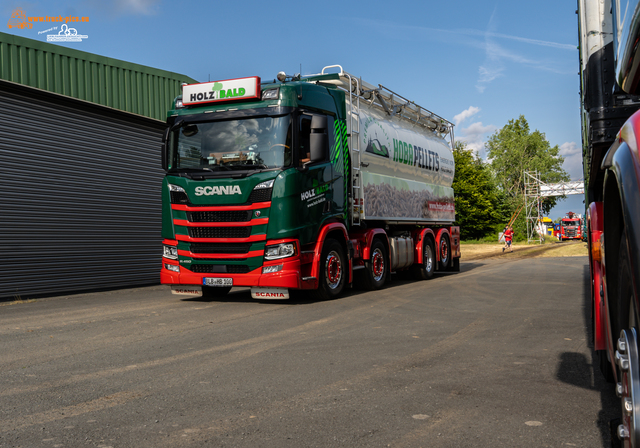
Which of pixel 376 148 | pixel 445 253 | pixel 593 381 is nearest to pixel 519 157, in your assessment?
pixel 445 253

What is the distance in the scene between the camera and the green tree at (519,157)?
74.5 m

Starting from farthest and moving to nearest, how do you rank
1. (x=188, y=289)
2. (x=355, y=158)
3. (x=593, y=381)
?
(x=355, y=158) < (x=188, y=289) < (x=593, y=381)

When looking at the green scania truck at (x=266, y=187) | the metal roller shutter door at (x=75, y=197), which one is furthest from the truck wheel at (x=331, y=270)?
the metal roller shutter door at (x=75, y=197)

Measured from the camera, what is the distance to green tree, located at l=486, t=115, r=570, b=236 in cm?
7450

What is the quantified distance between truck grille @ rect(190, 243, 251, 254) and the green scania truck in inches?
0.7

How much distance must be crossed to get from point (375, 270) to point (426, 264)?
11.0 ft

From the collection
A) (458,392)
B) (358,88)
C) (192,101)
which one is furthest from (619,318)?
(358,88)

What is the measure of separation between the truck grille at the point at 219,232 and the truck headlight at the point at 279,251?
1.45ft

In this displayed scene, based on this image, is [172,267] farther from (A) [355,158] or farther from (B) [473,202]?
(B) [473,202]

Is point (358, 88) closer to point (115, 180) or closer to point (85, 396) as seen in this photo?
point (115, 180)

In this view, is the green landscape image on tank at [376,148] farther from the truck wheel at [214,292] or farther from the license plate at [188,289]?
the license plate at [188,289]

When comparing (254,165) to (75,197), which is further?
(75,197)

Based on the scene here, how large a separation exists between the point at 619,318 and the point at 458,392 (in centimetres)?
178

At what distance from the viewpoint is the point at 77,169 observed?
1384 centimetres
